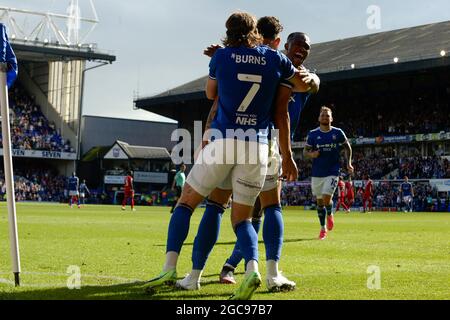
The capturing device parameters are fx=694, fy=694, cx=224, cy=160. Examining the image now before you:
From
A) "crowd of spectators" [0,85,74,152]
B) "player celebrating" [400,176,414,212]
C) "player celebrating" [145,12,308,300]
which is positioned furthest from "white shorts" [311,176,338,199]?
"crowd of spectators" [0,85,74,152]

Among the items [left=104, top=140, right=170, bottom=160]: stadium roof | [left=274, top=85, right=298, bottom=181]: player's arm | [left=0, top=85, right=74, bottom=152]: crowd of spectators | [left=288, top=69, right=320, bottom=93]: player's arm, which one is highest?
[left=0, top=85, right=74, bottom=152]: crowd of spectators

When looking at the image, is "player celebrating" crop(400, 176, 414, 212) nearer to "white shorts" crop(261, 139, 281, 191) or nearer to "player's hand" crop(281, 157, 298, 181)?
"white shorts" crop(261, 139, 281, 191)

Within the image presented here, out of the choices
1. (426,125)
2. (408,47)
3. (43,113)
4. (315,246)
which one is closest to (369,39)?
(408,47)

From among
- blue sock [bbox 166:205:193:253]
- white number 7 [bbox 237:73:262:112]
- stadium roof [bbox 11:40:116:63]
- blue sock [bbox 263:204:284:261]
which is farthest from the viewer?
stadium roof [bbox 11:40:116:63]

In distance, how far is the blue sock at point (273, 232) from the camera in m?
6.10

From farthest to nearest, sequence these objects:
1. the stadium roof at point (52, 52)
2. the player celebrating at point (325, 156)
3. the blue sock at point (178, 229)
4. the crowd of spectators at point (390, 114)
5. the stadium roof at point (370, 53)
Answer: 1. the stadium roof at point (52, 52)
2. the crowd of spectators at point (390, 114)
3. the stadium roof at point (370, 53)
4. the player celebrating at point (325, 156)
5. the blue sock at point (178, 229)

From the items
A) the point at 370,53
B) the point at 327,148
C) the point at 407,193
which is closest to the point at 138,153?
the point at 370,53

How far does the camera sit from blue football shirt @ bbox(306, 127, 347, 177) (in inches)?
567

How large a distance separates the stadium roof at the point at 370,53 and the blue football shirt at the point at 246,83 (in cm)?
4204

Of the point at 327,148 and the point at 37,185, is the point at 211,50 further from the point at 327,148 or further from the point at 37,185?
the point at 37,185

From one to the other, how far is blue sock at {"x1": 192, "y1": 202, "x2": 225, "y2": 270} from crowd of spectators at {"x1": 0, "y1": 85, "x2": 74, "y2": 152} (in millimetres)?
56765

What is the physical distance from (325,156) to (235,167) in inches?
361

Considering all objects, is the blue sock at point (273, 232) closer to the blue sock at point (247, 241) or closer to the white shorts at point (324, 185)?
the blue sock at point (247, 241)

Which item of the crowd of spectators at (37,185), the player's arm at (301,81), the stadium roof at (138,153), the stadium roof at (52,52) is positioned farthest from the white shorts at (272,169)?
the stadium roof at (138,153)
